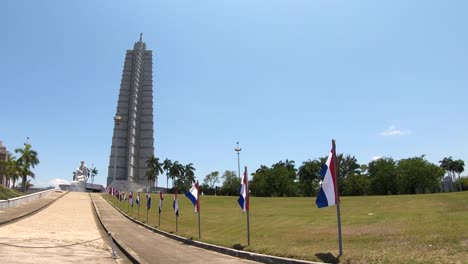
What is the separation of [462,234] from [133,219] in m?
24.5

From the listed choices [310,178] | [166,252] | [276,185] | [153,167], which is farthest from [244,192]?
[153,167]

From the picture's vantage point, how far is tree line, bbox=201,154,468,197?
83.6 meters

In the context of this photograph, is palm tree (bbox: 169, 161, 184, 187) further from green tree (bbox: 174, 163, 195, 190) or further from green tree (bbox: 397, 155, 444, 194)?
green tree (bbox: 397, 155, 444, 194)

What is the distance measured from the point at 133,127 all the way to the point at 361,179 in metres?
77.2

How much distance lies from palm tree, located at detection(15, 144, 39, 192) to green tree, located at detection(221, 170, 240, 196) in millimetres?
58445

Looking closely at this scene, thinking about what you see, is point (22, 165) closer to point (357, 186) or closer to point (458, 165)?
point (357, 186)

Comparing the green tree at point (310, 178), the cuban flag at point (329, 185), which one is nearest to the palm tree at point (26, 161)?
the green tree at point (310, 178)

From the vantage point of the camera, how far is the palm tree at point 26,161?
82938 millimetres

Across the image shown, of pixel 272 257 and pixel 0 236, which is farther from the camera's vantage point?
pixel 0 236

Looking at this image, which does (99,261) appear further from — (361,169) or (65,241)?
(361,169)

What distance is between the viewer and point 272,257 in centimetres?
1179

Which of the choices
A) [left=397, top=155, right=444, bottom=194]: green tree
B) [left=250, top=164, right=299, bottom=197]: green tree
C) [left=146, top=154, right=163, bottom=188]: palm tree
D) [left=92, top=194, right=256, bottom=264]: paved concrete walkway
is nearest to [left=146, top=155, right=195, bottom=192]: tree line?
[left=146, top=154, right=163, bottom=188]: palm tree

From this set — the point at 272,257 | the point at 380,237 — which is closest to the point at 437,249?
the point at 380,237

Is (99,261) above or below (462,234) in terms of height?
below
